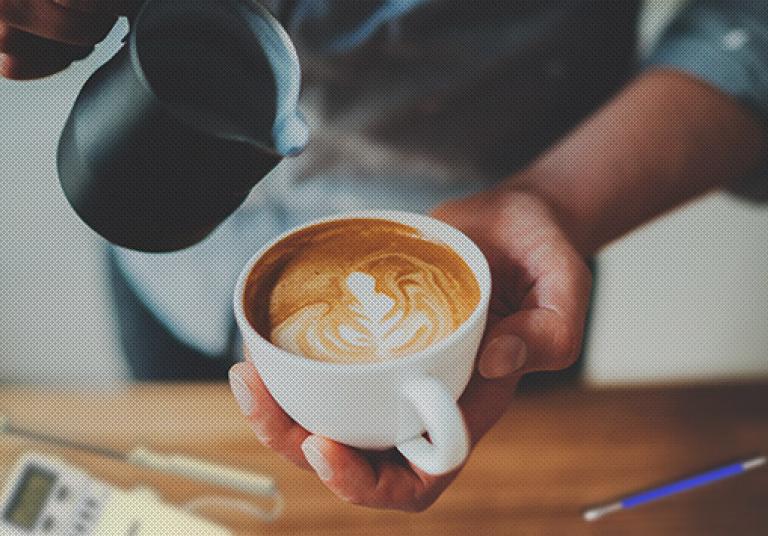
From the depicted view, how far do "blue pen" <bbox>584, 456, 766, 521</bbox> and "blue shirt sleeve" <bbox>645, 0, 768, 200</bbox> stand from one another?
37cm

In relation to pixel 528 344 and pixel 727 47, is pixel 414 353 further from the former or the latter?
pixel 727 47

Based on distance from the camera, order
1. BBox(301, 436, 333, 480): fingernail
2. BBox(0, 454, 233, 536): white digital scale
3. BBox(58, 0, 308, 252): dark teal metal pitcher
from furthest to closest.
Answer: BBox(0, 454, 233, 536): white digital scale
BBox(301, 436, 333, 480): fingernail
BBox(58, 0, 308, 252): dark teal metal pitcher

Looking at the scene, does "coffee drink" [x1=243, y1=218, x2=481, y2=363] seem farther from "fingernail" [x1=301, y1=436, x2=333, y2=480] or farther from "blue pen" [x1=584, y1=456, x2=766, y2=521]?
"blue pen" [x1=584, y1=456, x2=766, y2=521]

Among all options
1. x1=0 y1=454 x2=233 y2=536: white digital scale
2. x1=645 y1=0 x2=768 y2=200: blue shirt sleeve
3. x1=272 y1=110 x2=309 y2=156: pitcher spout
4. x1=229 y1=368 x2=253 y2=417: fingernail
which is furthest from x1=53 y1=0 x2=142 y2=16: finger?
x1=645 y1=0 x2=768 y2=200: blue shirt sleeve

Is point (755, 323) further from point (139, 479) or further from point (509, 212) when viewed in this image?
point (139, 479)

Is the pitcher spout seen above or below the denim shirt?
above

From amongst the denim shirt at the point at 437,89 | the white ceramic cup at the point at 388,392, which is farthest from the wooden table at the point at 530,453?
the white ceramic cup at the point at 388,392

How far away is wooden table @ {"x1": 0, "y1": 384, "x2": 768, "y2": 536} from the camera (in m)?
0.75

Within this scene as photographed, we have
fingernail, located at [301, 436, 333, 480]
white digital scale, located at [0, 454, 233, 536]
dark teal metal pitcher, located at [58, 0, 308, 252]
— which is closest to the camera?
dark teal metal pitcher, located at [58, 0, 308, 252]

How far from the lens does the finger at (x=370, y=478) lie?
500 millimetres

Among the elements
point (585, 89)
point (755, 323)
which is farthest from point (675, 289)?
point (585, 89)

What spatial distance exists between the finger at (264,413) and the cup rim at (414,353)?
29mm

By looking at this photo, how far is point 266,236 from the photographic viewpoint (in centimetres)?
87

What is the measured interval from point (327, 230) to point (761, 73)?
0.51 m
